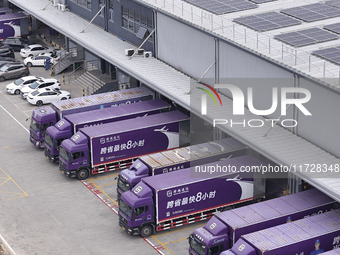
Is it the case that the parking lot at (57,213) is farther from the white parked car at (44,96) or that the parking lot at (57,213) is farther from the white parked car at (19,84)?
the white parked car at (19,84)

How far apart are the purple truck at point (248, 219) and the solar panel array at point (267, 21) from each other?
656 inches

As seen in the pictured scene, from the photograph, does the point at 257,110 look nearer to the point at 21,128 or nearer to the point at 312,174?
the point at 312,174

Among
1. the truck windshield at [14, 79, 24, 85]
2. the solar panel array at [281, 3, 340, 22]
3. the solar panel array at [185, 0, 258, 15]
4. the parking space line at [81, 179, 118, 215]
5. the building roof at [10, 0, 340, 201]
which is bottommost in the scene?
the parking space line at [81, 179, 118, 215]

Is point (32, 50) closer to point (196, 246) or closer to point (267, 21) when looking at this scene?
point (267, 21)

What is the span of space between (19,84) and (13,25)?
63.7 ft

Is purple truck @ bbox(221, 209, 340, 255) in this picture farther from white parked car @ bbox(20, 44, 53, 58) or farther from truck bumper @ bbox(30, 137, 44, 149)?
white parked car @ bbox(20, 44, 53, 58)

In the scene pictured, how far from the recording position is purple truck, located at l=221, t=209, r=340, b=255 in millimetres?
46250

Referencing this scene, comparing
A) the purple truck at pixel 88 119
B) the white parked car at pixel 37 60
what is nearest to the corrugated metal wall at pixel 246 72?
the purple truck at pixel 88 119

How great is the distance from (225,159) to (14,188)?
16.9 metres

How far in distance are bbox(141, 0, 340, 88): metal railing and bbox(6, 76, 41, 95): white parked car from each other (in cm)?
1788

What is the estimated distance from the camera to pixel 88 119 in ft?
218

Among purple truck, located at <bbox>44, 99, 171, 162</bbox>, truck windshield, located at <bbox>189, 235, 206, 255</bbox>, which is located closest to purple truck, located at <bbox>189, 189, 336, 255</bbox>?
truck windshield, located at <bbox>189, 235, 206, 255</bbox>

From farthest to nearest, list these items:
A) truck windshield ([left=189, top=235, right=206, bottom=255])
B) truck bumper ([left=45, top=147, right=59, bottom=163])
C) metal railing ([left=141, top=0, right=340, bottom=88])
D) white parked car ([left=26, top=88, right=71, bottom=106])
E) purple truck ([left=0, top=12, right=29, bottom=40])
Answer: purple truck ([left=0, top=12, right=29, bottom=40])
white parked car ([left=26, top=88, right=71, bottom=106])
truck bumper ([left=45, top=147, right=59, bottom=163])
metal railing ([left=141, top=0, right=340, bottom=88])
truck windshield ([left=189, top=235, right=206, bottom=255])

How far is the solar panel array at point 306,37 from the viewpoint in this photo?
58.8 metres
